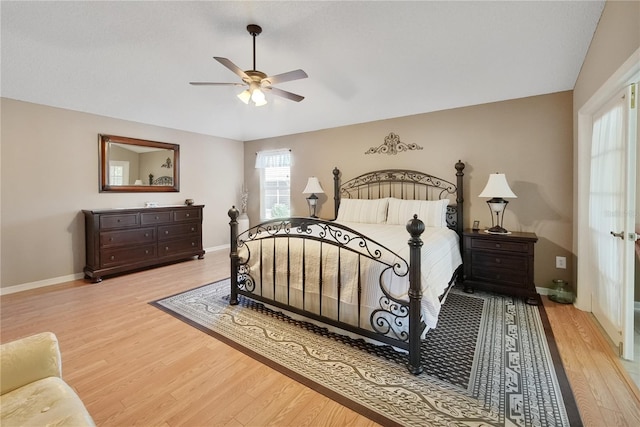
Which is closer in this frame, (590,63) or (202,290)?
(590,63)

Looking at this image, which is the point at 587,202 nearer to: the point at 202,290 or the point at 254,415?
→ the point at 254,415

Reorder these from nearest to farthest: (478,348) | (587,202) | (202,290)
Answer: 1. (478,348)
2. (587,202)
3. (202,290)

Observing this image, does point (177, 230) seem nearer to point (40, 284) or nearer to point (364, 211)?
point (40, 284)

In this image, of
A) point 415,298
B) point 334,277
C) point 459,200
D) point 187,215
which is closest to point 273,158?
point 187,215

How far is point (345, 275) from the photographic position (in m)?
2.36

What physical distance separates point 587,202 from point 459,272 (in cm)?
151

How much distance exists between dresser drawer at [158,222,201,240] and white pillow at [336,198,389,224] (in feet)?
8.72

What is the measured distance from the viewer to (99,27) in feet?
8.33

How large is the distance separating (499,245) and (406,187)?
5.09ft

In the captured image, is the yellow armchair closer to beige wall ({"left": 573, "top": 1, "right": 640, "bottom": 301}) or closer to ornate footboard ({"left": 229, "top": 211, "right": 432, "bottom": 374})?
ornate footboard ({"left": 229, "top": 211, "right": 432, "bottom": 374})

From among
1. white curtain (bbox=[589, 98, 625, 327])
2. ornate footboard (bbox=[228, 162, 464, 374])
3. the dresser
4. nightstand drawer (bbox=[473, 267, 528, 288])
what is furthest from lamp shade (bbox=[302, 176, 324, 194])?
white curtain (bbox=[589, 98, 625, 327])

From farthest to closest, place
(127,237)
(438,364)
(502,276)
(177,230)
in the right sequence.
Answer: (177,230) → (127,237) → (502,276) → (438,364)

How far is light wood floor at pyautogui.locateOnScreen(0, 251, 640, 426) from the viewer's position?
1.61 meters

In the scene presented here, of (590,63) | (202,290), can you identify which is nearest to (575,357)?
(590,63)
